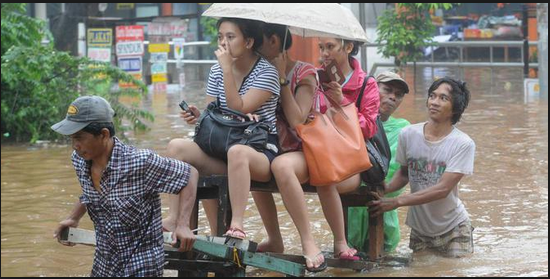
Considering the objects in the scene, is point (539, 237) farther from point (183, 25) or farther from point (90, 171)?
point (183, 25)

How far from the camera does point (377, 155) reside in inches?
263

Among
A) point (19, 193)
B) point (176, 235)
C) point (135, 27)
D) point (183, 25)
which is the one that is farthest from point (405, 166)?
point (183, 25)

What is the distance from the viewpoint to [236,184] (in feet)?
19.4

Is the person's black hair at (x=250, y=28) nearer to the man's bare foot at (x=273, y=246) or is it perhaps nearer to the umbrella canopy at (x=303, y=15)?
the umbrella canopy at (x=303, y=15)

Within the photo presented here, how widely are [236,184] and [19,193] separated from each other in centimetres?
515

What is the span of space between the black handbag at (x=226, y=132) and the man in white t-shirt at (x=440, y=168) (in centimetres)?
127

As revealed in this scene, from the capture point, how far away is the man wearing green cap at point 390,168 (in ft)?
23.5

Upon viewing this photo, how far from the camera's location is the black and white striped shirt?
6.18 m

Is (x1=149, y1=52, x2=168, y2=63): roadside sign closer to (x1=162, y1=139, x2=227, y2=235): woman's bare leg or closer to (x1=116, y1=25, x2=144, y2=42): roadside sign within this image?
(x1=116, y1=25, x2=144, y2=42): roadside sign

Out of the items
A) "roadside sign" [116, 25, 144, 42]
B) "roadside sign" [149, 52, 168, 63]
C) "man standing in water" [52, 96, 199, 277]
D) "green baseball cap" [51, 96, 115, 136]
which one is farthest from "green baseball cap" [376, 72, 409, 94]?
"roadside sign" [149, 52, 168, 63]

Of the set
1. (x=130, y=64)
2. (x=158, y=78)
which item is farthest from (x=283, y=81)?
(x=158, y=78)

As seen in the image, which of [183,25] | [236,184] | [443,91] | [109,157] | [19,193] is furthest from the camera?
[183,25]

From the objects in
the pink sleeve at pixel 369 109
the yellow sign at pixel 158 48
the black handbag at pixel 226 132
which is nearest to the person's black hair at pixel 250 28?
the black handbag at pixel 226 132

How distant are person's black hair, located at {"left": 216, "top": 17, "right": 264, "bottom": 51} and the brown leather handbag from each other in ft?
1.78
